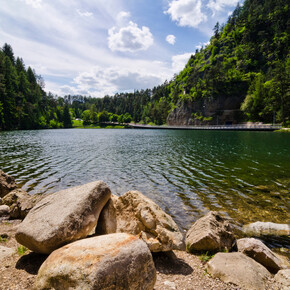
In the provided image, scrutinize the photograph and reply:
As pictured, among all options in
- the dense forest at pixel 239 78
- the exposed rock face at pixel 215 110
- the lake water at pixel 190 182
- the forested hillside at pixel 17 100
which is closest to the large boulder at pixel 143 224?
the lake water at pixel 190 182

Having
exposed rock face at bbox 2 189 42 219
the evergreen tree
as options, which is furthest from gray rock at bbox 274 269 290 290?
the evergreen tree

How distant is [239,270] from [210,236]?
1.34m

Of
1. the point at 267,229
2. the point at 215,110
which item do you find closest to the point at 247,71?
the point at 215,110

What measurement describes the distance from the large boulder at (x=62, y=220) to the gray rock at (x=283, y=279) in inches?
219

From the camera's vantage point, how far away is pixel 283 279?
514 centimetres

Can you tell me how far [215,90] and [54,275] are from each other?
132 m

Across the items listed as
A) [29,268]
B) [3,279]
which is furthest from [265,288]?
[3,279]

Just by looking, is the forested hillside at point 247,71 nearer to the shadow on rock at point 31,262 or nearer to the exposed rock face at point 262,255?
the exposed rock face at point 262,255

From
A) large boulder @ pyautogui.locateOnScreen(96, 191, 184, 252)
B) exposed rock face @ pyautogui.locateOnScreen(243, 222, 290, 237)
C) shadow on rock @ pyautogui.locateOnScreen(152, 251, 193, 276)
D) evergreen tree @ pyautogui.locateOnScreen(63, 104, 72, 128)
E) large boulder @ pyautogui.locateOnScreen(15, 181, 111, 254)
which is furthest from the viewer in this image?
evergreen tree @ pyautogui.locateOnScreen(63, 104, 72, 128)

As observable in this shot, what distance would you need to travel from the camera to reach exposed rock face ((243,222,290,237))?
8375mm

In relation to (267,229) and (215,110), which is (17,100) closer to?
(215,110)

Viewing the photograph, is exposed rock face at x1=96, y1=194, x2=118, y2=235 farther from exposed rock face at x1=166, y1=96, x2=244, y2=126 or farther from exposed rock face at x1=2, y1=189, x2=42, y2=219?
exposed rock face at x1=166, y1=96, x2=244, y2=126

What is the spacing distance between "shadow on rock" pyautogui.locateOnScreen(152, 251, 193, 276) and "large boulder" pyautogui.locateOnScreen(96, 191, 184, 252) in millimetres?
531

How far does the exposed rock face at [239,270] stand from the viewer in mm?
4973
